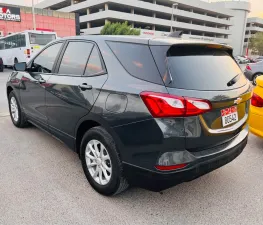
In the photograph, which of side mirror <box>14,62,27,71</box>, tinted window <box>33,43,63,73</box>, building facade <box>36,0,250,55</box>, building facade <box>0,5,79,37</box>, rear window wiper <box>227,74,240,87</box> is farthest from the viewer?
building facade <box>36,0,250,55</box>

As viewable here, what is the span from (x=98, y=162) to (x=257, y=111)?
251 centimetres

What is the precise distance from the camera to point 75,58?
3029 millimetres

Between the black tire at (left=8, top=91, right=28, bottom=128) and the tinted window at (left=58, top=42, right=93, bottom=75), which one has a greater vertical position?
the tinted window at (left=58, top=42, right=93, bottom=75)

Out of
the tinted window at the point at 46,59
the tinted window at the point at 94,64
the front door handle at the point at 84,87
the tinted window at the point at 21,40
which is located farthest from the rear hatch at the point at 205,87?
the tinted window at the point at 21,40

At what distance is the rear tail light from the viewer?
2.03 m

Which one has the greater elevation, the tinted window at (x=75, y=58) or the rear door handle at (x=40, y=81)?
the tinted window at (x=75, y=58)

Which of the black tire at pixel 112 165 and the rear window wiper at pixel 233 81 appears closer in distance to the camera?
the black tire at pixel 112 165

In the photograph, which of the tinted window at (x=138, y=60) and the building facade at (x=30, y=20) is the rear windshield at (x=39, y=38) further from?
the building facade at (x=30, y=20)

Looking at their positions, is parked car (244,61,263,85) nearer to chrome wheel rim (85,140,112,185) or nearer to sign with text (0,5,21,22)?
chrome wheel rim (85,140,112,185)

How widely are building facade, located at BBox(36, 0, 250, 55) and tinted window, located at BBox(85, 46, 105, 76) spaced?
3886cm

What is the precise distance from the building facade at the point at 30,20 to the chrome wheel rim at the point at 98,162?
34.4 m

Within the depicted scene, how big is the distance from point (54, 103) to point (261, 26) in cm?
11179

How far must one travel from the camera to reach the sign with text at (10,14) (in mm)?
32241

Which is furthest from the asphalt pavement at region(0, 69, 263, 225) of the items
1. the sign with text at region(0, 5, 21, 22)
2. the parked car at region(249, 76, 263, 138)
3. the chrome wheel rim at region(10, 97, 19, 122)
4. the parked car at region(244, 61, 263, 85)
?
the sign with text at region(0, 5, 21, 22)
